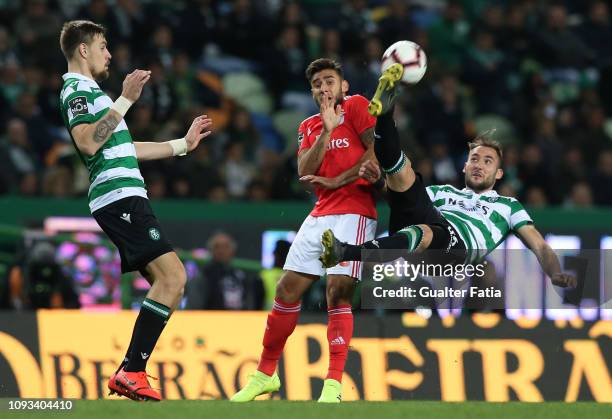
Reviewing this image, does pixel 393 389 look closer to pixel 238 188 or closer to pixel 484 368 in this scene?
pixel 484 368

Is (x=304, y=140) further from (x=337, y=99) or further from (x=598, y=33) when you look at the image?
(x=598, y=33)

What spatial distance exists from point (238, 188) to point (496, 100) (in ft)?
12.4

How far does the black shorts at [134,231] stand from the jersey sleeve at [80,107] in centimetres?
51

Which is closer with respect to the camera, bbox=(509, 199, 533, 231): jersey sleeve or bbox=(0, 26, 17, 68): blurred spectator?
bbox=(509, 199, 533, 231): jersey sleeve

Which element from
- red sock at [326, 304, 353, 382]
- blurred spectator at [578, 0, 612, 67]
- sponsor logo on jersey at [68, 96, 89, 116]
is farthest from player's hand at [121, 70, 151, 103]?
blurred spectator at [578, 0, 612, 67]

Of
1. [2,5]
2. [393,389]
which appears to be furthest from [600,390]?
[2,5]

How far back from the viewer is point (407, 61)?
9.12 meters

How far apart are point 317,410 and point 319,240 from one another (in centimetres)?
149

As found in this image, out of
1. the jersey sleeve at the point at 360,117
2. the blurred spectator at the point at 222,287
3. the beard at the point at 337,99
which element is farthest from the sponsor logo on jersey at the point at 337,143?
the blurred spectator at the point at 222,287

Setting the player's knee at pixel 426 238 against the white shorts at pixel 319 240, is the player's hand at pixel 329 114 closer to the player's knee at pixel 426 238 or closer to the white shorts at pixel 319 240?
the white shorts at pixel 319 240

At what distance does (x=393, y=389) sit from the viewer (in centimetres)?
1143

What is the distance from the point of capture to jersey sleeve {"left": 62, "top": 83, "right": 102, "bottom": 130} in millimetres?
8477

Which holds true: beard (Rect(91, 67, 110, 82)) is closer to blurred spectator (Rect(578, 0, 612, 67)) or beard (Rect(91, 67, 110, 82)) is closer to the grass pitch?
the grass pitch

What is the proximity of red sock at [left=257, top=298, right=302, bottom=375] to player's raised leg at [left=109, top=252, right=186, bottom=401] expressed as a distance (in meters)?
1.05
